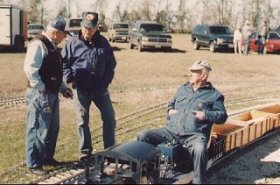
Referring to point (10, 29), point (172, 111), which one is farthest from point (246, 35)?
point (172, 111)

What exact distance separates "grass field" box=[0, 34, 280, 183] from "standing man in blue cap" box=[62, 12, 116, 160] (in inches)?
45.1

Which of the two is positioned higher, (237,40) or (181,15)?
(181,15)

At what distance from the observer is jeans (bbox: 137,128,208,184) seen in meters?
6.64

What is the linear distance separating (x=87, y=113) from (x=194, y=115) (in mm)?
1826

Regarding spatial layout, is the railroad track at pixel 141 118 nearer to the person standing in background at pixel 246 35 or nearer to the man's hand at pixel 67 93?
the man's hand at pixel 67 93

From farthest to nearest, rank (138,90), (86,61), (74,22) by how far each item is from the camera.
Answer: (74,22) < (138,90) < (86,61)

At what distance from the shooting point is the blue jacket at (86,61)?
300 inches

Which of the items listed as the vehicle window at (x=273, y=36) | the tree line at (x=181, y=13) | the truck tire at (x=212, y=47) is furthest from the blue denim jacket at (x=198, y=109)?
the tree line at (x=181, y=13)

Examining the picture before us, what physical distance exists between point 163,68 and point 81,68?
46.4 feet

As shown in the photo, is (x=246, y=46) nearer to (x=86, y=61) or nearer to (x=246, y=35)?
(x=246, y=35)

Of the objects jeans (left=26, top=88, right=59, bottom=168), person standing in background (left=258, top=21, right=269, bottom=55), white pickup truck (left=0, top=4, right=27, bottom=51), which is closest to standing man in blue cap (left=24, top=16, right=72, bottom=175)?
jeans (left=26, top=88, right=59, bottom=168)

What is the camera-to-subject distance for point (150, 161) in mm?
6062

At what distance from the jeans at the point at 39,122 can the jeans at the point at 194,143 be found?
1426mm

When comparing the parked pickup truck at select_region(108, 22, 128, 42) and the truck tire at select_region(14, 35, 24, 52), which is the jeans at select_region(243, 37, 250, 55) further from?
the truck tire at select_region(14, 35, 24, 52)
